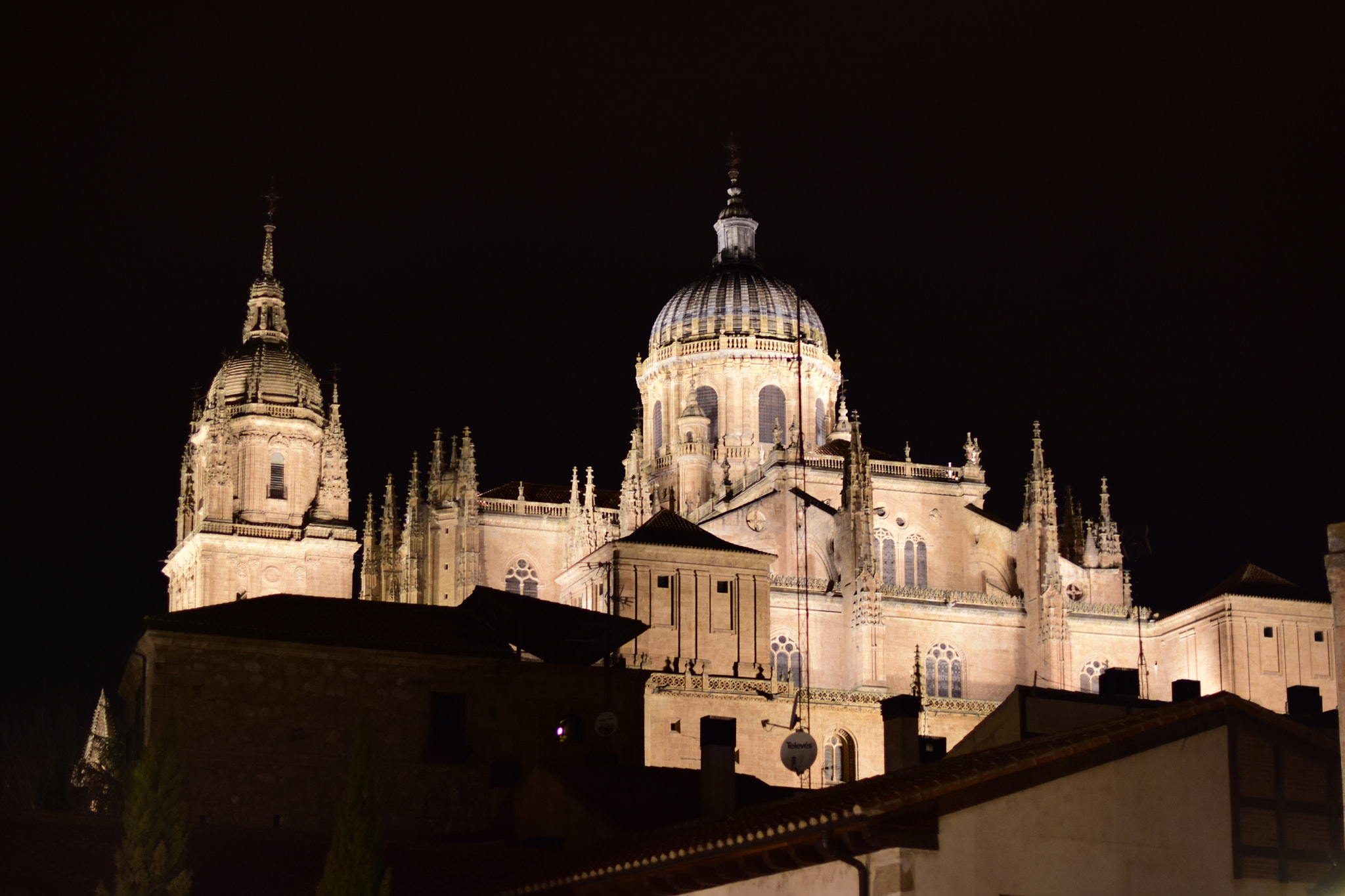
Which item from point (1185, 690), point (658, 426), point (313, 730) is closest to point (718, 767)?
point (1185, 690)

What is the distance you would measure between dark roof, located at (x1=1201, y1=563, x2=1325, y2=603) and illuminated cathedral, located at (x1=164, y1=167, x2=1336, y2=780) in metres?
0.12

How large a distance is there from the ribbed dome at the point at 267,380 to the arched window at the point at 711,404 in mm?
16064

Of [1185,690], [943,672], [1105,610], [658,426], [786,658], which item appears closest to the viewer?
[1185,690]

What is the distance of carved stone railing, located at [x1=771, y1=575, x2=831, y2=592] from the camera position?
252 ft

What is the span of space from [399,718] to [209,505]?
40.0 m

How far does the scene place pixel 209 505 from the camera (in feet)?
284

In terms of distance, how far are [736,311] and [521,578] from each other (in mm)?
16112

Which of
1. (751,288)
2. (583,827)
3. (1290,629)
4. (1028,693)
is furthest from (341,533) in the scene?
(1028,693)

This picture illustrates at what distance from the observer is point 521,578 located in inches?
3455

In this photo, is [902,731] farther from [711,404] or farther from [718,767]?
[711,404]

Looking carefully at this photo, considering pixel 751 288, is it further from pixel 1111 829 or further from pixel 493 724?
pixel 1111 829

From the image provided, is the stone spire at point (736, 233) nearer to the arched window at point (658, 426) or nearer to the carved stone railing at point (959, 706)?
the arched window at point (658, 426)

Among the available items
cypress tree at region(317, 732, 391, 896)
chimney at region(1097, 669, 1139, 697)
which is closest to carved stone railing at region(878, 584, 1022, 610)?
chimney at region(1097, 669, 1139, 697)

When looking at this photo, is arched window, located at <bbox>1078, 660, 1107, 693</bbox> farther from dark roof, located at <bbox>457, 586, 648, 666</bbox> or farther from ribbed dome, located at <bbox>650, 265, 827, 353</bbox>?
dark roof, located at <bbox>457, 586, 648, 666</bbox>
